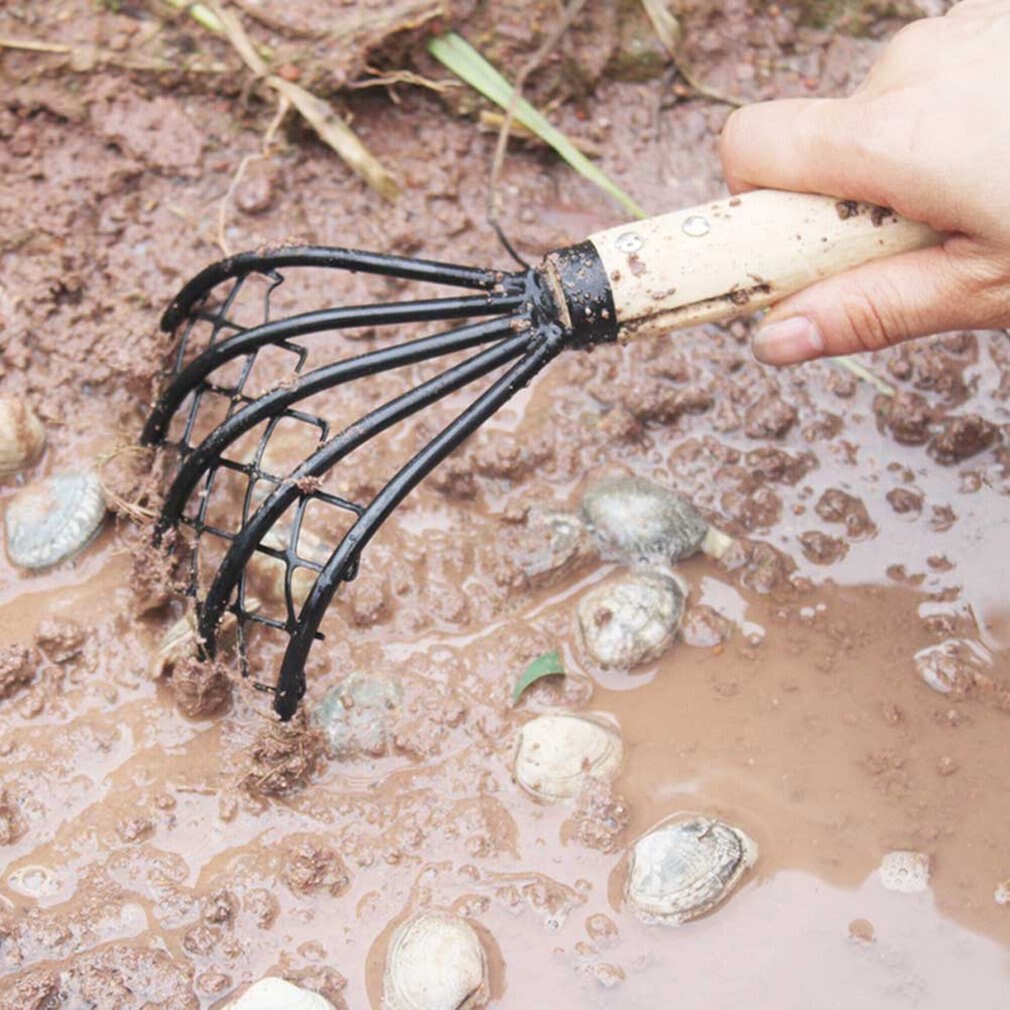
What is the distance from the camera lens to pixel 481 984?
7.29ft

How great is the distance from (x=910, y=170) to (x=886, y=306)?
0.74ft

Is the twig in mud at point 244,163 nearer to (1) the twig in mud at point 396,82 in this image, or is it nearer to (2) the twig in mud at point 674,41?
(1) the twig in mud at point 396,82

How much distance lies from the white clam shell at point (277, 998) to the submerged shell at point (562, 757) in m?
0.58

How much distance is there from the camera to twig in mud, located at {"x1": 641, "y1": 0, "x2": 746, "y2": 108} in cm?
310

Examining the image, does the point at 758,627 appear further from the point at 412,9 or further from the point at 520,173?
the point at 412,9

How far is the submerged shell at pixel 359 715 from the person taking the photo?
246 centimetres

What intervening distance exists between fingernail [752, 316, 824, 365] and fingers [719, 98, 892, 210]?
0.73 feet

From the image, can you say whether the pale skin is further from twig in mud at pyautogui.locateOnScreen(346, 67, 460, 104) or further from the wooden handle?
twig in mud at pyautogui.locateOnScreen(346, 67, 460, 104)

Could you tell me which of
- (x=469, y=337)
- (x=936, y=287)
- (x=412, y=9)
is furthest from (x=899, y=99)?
(x=412, y=9)

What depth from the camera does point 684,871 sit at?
2285 mm

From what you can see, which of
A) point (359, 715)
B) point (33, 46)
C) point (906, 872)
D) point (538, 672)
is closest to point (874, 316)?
point (538, 672)

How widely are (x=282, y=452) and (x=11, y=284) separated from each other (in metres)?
0.80

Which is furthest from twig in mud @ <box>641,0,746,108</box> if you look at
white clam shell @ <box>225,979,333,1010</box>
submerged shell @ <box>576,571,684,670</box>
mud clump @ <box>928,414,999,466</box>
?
white clam shell @ <box>225,979,333,1010</box>

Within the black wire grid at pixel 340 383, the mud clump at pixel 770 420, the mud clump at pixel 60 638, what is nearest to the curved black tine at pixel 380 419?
the black wire grid at pixel 340 383
